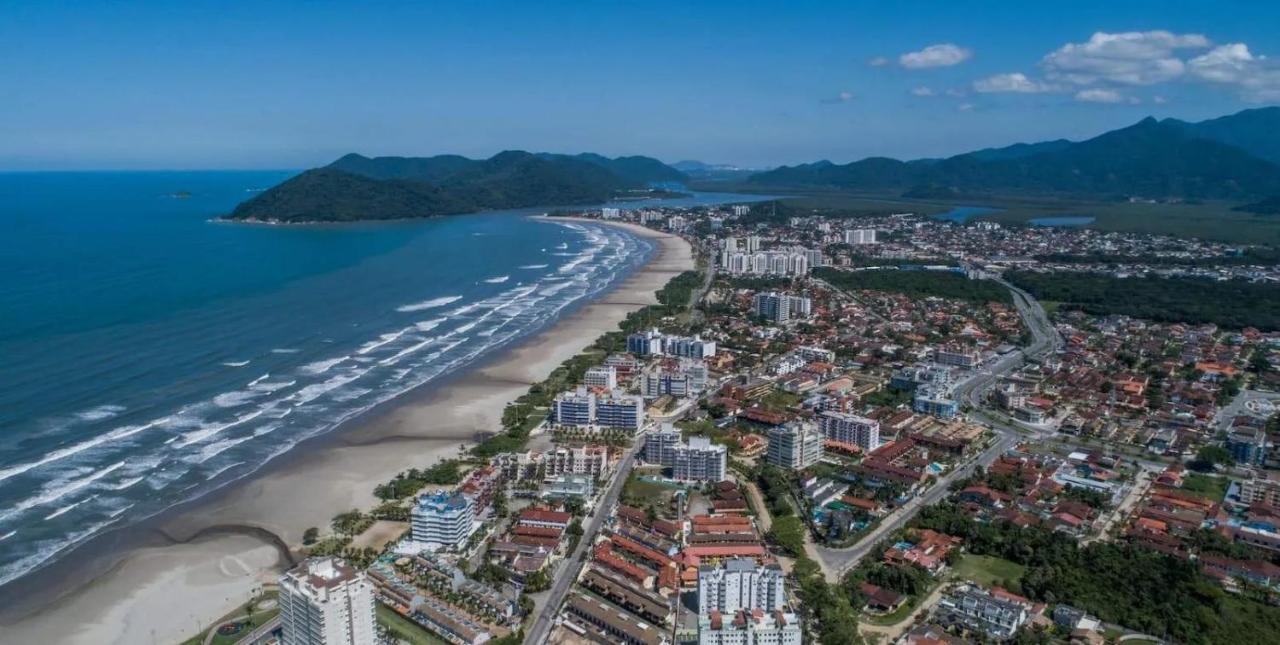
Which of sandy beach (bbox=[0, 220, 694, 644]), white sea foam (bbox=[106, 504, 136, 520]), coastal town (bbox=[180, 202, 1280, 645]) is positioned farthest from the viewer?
white sea foam (bbox=[106, 504, 136, 520])

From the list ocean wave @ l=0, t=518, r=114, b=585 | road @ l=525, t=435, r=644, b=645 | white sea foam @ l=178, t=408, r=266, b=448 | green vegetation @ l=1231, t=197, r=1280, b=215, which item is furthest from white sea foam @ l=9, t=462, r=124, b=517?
green vegetation @ l=1231, t=197, r=1280, b=215

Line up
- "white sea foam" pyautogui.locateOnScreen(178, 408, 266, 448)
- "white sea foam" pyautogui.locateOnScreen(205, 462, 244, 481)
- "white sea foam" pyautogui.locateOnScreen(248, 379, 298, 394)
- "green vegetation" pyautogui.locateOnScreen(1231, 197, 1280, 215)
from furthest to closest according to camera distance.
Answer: "green vegetation" pyautogui.locateOnScreen(1231, 197, 1280, 215), "white sea foam" pyautogui.locateOnScreen(248, 379, 298, 394), "white sea foam" pyautogui.locateOnScreen(178, 408, 266, 448), "white sea foam" pyautogui.locateOnScreen(205, 462, 244, 481)

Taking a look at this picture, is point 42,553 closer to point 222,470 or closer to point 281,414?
point 222,470

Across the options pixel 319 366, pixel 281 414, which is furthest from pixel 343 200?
pixel 281 414

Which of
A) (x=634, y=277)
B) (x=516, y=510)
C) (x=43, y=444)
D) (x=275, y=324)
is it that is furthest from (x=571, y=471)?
(x=634, y=277)

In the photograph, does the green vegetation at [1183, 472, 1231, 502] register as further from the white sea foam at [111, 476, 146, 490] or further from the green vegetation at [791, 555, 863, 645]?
the white sea foam at [111, 476, 146, 490]

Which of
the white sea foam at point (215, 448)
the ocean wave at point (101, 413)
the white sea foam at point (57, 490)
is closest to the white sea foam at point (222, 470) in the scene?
the white sea foam at point (215, 448)
